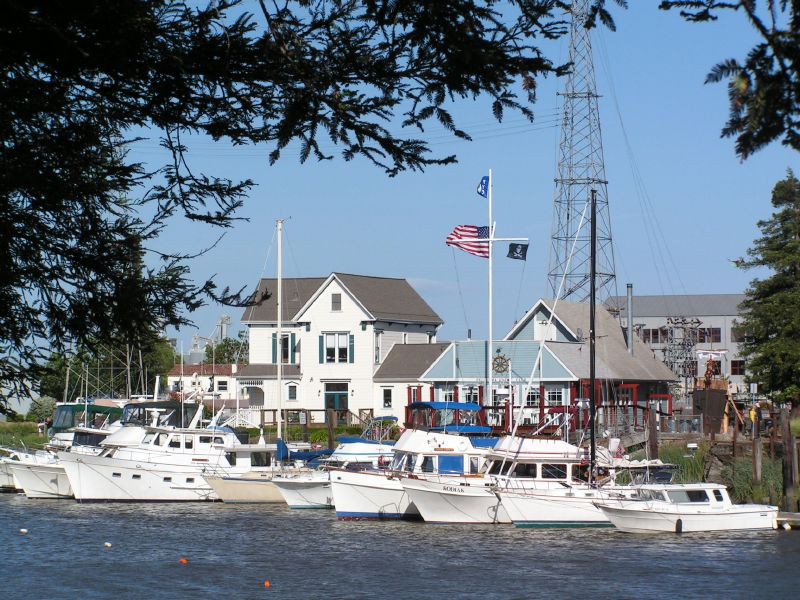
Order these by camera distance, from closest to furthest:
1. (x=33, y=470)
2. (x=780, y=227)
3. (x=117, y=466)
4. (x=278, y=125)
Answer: (x=278, y=125) < (x=117, y=466) < (x=33, y=470) < (x=780, y=227)

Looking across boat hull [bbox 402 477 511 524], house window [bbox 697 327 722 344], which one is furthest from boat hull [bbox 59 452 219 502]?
house window [bbox 697 327 722 344]

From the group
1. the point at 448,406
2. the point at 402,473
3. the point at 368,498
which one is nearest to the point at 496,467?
the point at 402,473

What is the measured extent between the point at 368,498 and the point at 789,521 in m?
13.0

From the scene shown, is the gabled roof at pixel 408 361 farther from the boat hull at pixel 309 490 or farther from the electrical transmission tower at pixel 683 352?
the boat hull at pixel 309 490

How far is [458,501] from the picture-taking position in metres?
36.4

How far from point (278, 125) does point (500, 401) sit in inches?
1905

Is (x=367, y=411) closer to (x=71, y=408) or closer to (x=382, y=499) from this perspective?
(x=71, y=408)

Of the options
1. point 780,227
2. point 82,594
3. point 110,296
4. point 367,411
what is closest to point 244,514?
point 82,594

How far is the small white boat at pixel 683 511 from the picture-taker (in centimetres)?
3297

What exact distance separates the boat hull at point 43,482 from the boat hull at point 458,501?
57.9 ft

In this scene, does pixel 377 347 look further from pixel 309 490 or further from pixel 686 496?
pixel 686 496

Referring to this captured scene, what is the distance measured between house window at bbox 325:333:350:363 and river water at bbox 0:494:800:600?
29.8 m

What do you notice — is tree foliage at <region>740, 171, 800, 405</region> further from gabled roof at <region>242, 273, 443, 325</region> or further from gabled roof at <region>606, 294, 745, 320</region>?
gabled roof at <region>606, 294, 745, 320</region>

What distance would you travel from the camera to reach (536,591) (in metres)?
24.7
